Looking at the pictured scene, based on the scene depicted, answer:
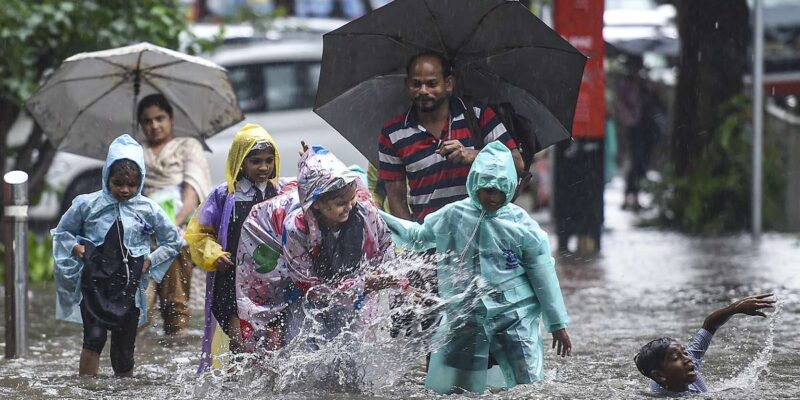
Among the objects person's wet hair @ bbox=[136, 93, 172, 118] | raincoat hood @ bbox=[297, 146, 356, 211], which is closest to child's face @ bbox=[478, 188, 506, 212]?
raincoat hood @ bbox=[297, 146, 356, 211]

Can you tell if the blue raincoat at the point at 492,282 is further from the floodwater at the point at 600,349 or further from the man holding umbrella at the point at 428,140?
the man holding umbrella at the point at 428,140

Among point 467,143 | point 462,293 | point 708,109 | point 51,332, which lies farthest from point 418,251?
point 708,109

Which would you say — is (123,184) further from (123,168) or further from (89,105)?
(89,105)

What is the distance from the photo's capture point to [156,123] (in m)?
9.12

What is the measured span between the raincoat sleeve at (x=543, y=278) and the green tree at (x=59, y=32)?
6.12 m

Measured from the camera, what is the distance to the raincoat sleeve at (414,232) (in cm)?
659

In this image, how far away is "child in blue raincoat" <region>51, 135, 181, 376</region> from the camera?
755 cm

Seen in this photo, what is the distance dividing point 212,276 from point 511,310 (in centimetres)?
168

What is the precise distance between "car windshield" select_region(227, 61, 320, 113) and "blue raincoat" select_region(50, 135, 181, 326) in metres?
8.15

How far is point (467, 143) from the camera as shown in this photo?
23.6 ft

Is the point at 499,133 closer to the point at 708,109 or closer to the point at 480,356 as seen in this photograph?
the point at 480,356

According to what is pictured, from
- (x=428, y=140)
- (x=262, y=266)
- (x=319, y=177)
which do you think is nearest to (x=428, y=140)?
(x=428, y=140)

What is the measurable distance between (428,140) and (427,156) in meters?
0.08

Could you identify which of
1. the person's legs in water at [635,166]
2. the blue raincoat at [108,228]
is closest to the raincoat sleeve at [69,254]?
the blue raincoat at [108,228]
